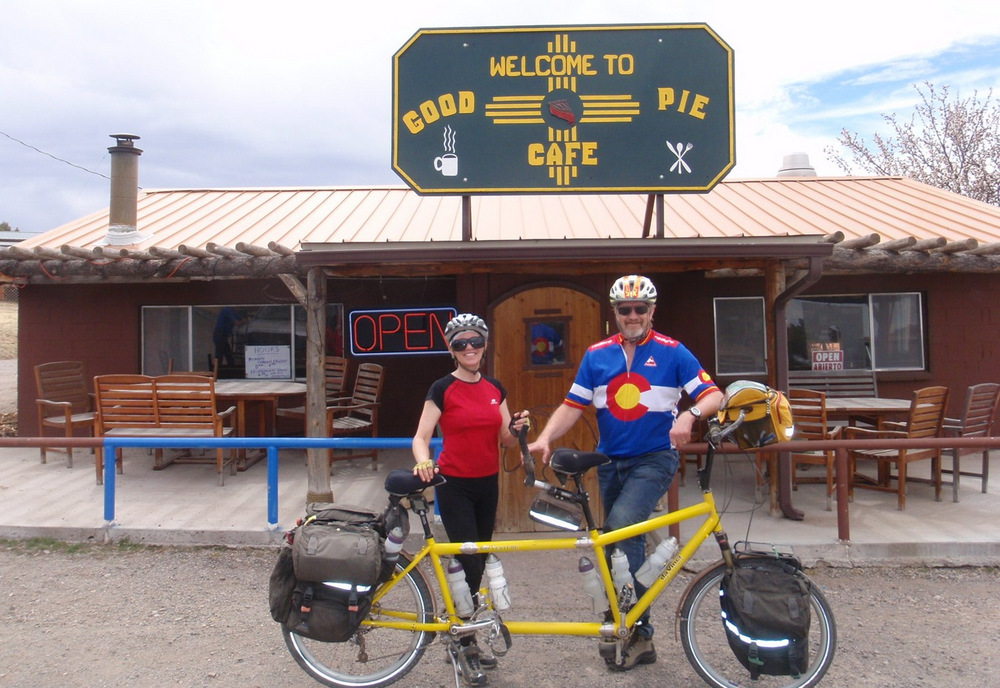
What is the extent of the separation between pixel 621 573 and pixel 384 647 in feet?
3.80

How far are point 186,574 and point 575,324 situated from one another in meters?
3.29

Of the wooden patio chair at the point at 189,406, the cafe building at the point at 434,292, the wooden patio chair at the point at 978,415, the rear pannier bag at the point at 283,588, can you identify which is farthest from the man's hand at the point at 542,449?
the wooden patio chair at the point at 978,415

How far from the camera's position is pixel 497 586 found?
3283 mm

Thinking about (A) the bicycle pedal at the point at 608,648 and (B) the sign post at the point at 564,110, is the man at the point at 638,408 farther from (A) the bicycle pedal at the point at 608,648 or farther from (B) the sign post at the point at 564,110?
(B) the sign post at the point at 564,110

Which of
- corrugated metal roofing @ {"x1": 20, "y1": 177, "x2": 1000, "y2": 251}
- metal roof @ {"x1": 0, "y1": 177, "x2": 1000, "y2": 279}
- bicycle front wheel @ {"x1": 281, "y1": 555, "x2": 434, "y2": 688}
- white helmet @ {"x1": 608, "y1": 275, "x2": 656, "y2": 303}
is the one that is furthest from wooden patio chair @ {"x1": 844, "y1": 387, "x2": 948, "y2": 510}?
bicycle front wheel @ {"x1": 281, "y1": 555, "x2": 434, "y2": 688}

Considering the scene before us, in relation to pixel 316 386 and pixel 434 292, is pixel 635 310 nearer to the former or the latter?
pixel 316 386

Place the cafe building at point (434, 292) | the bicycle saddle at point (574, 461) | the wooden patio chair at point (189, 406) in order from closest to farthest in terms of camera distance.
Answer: the bicycle saddle at point (574, 461) → the wooden patio chair at point (189, 406) → the cafe building at point (434, 292)

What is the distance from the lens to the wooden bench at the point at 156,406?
7070 mm

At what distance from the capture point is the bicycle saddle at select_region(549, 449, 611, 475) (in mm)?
3283

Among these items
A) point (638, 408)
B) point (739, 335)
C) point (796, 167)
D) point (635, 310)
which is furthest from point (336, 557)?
point (796, 167)

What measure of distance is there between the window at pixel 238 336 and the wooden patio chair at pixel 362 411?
87cm

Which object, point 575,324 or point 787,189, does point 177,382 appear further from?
point 787,189

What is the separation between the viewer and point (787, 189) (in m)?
10.7

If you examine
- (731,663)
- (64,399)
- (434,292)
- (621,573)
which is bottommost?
(731,663)
